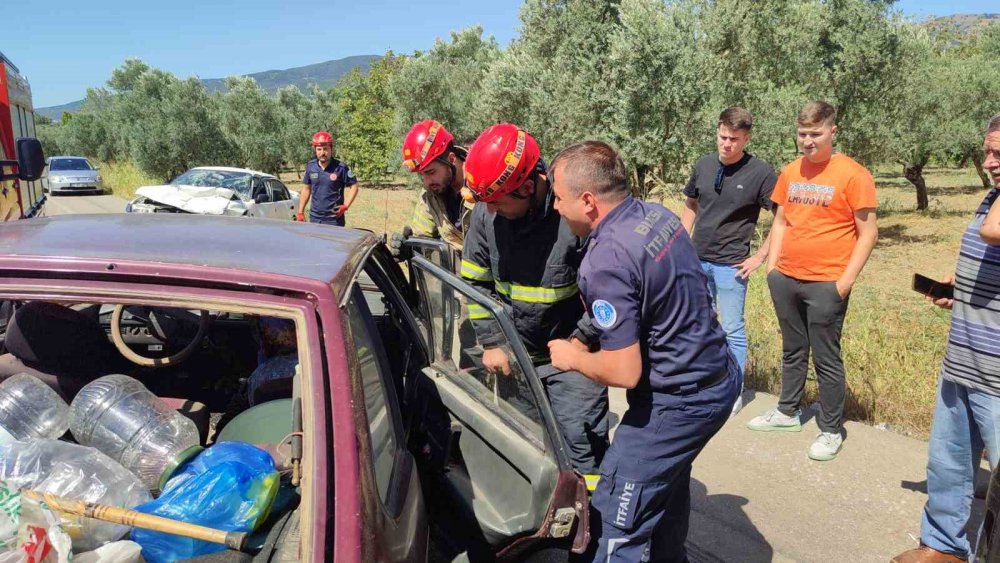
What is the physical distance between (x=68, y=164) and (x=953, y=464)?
28.9 meters

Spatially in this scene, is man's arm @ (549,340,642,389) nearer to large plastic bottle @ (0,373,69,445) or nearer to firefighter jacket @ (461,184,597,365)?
firefighter jacket @ (461,184,597,365)

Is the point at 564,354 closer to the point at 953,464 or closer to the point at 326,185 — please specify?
the point at 953,464

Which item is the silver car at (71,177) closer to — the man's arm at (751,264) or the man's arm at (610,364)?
the man's arm at (751,264)

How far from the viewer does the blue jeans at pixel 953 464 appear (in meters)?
2.61

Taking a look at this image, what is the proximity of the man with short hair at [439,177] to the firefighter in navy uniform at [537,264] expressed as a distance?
44.5 inches

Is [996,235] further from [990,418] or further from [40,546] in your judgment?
[40,546]

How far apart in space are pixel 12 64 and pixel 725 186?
8.02 m

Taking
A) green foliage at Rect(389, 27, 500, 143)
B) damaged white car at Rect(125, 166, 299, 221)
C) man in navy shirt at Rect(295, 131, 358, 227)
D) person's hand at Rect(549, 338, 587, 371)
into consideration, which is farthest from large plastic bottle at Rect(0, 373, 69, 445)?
green foliage at Rect(389, 27, 500, 143)

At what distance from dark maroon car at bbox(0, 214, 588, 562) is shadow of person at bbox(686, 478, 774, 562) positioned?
70 centimetres

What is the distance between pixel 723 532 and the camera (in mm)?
3201

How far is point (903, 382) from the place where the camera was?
4609 mm

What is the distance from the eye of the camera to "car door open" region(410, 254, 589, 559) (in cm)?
191

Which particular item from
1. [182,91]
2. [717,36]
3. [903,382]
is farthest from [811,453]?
[182,91]

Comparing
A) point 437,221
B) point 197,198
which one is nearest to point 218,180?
point 197,198
